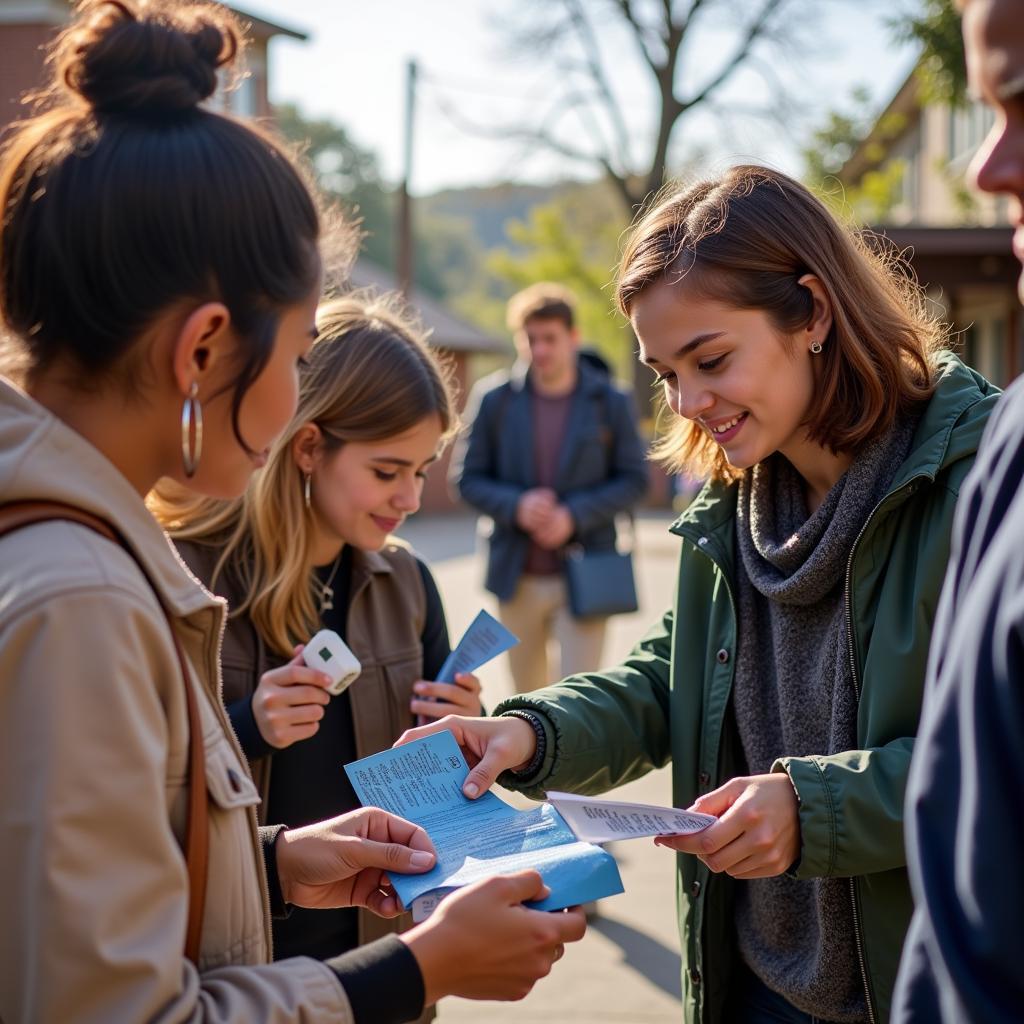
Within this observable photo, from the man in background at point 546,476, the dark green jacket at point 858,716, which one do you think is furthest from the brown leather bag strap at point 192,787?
the man in background at point 546,476

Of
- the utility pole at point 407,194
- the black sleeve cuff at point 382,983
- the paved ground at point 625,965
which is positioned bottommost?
the paved ground at point 625,965

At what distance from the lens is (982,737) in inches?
46.6

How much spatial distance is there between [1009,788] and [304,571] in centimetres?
190

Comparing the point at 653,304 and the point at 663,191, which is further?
the point at 663,191

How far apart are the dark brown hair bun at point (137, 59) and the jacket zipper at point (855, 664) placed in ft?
4.21

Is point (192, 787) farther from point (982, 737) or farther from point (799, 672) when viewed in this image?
point (799, 672)

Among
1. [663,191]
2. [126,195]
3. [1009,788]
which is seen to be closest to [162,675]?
[126,195]

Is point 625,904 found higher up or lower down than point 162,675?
lower down

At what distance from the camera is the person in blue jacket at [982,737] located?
116 centimetres

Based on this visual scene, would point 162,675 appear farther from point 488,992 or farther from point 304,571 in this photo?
point 304,571

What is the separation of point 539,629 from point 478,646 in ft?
11.3

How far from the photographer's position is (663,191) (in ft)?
9.34

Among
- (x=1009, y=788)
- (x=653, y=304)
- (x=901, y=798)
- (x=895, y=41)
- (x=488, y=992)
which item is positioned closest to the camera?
(x=1009, y=788)

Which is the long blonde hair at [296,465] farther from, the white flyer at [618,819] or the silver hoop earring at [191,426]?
the silver hoop earring at [191,426]
